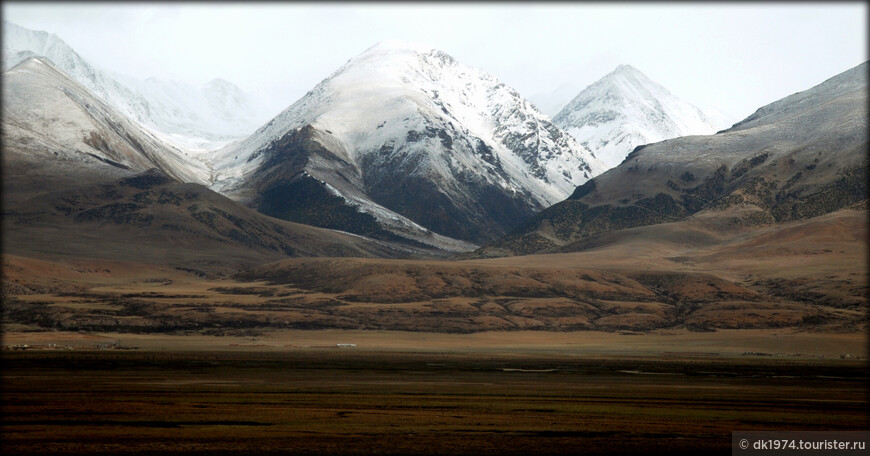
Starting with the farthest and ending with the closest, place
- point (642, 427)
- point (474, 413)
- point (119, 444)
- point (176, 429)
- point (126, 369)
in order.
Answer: point (126, 369)
point (474, 413)
point (642, 427)
point (176, 429)
point (119, 444)

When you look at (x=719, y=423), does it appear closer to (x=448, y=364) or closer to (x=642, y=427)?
(x=642, y=427)

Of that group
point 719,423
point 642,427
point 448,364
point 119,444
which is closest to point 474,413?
point 642,427

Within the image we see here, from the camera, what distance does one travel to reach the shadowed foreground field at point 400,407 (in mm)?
65750

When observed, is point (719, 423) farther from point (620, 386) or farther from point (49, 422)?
point (49, 422)

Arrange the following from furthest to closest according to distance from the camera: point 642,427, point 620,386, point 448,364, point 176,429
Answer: point 448,364, point 620,386, point 642,427, point 176,429

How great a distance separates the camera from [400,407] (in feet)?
283

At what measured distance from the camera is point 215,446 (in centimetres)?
6378

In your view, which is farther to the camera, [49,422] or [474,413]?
[474,413]

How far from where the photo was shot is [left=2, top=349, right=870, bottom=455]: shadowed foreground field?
6575 cm

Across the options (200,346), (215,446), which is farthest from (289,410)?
(200,346)

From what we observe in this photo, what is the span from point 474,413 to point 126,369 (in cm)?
5929

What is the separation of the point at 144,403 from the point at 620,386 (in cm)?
5200

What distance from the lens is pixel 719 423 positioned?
77.6 meters

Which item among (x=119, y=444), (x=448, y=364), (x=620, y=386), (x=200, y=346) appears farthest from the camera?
(x=200, y=346)
